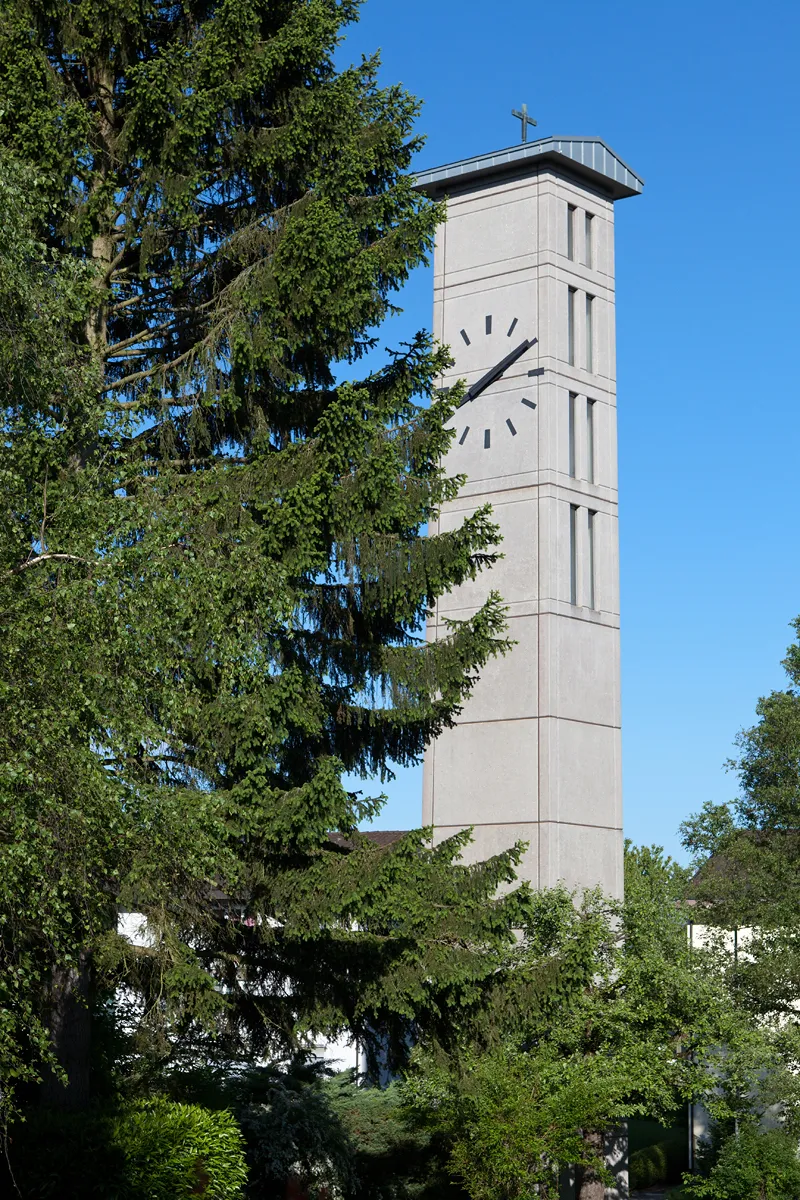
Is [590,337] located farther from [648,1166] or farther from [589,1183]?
[648,1166]

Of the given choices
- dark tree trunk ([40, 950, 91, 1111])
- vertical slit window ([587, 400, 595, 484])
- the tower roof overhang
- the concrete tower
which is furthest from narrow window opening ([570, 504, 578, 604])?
dark tree trunk ([40, 950, 91, 1111])

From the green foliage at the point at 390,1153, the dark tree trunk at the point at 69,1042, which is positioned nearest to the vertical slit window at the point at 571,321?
the green foliage at the point at 390,1153

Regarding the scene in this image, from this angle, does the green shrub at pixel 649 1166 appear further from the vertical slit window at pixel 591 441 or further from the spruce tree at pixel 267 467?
the spruce tree at pixel 267 467

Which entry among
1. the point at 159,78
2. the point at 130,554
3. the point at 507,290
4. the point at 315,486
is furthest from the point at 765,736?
the point at 130,554

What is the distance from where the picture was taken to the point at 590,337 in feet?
103

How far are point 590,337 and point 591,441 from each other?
225 cm

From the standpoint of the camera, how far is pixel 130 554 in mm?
12625

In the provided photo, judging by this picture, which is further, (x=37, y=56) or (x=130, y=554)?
(x=37, y=56)

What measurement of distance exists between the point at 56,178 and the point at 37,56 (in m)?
2.05

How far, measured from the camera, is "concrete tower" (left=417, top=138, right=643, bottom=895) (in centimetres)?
2869

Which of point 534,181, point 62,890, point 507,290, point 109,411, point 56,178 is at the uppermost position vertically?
point 534,181

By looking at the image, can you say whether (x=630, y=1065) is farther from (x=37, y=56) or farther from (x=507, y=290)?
(x=37, y=56)

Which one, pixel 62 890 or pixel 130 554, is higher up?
pixel 130 554

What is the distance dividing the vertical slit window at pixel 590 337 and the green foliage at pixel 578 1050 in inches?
424
